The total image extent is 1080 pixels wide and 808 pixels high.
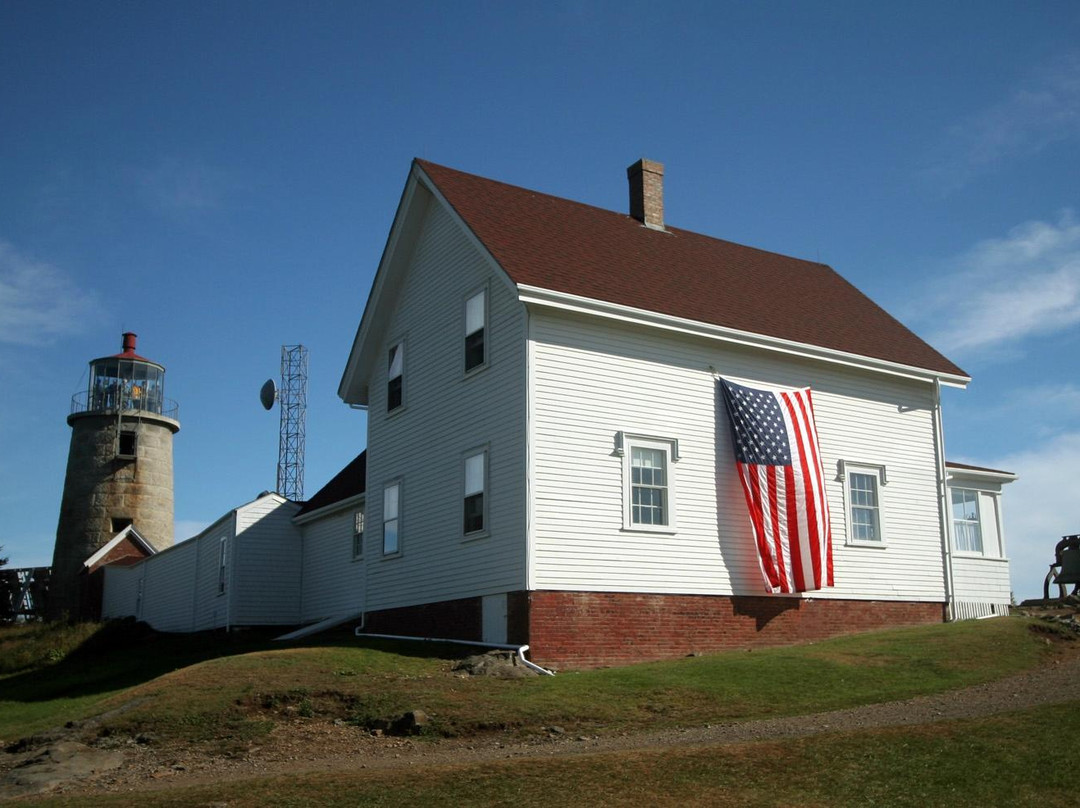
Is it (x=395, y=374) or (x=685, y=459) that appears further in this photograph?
(x=395, y=374)

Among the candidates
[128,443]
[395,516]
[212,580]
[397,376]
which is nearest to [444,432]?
[395,516]

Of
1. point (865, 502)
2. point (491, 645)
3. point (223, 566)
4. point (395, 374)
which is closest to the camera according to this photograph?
point (491, 645)

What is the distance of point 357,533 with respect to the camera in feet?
91.9

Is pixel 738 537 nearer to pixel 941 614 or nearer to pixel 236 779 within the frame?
pixel 941 614

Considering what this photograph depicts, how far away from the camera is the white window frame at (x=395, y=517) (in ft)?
76.3

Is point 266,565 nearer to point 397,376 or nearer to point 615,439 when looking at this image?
point 397,376

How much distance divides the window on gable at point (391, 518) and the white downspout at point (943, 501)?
1173 centimetres

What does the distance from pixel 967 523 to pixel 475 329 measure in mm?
12549

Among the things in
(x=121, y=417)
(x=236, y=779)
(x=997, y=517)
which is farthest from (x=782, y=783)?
(x=121, y=417)

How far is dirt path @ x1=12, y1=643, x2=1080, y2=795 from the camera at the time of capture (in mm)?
12148

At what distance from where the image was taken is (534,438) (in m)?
18.7

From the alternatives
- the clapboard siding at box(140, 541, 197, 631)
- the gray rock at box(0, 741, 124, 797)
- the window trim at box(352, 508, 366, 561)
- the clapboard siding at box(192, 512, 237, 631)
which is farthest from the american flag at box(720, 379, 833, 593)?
the clapboard siding at box(140, 541, 197, 631)

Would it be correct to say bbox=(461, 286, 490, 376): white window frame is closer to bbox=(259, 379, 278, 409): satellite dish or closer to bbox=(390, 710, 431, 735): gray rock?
bbox=(390, 710, 431, 735): gray rock

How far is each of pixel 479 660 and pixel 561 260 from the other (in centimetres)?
764
